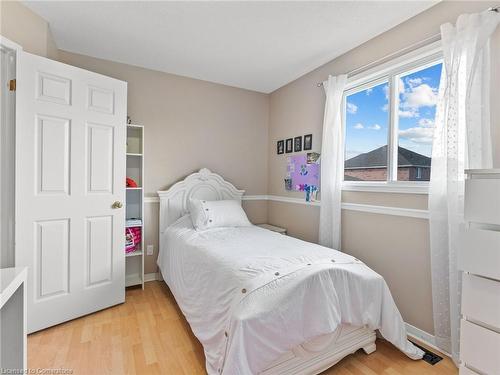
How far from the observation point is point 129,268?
286 cm

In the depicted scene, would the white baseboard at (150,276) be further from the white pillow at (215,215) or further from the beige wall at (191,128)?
the white pillow at (215,215)

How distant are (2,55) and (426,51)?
3088 mm

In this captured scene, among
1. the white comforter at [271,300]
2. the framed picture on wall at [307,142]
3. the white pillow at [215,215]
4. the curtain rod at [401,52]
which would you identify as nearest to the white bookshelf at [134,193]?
the white pillow at [215,215]

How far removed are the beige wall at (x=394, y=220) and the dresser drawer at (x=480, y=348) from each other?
69 cm

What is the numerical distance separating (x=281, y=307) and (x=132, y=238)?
197cm

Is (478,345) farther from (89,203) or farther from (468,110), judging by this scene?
(89,203)

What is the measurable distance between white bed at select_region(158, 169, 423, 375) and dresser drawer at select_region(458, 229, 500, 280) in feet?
1.91

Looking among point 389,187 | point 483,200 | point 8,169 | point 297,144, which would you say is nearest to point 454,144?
point 389,187

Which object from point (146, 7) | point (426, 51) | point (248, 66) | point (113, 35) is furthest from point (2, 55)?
point (426, 51)

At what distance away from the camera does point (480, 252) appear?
3.68 ft

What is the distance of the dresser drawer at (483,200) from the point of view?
1.09m

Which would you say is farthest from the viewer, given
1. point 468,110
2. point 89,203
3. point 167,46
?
point 167,46

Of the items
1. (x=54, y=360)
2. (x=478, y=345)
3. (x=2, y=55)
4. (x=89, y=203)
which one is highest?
(x=2, y=55)

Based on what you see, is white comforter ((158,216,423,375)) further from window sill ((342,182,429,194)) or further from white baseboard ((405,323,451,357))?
window sill ((342,182,429,194))
